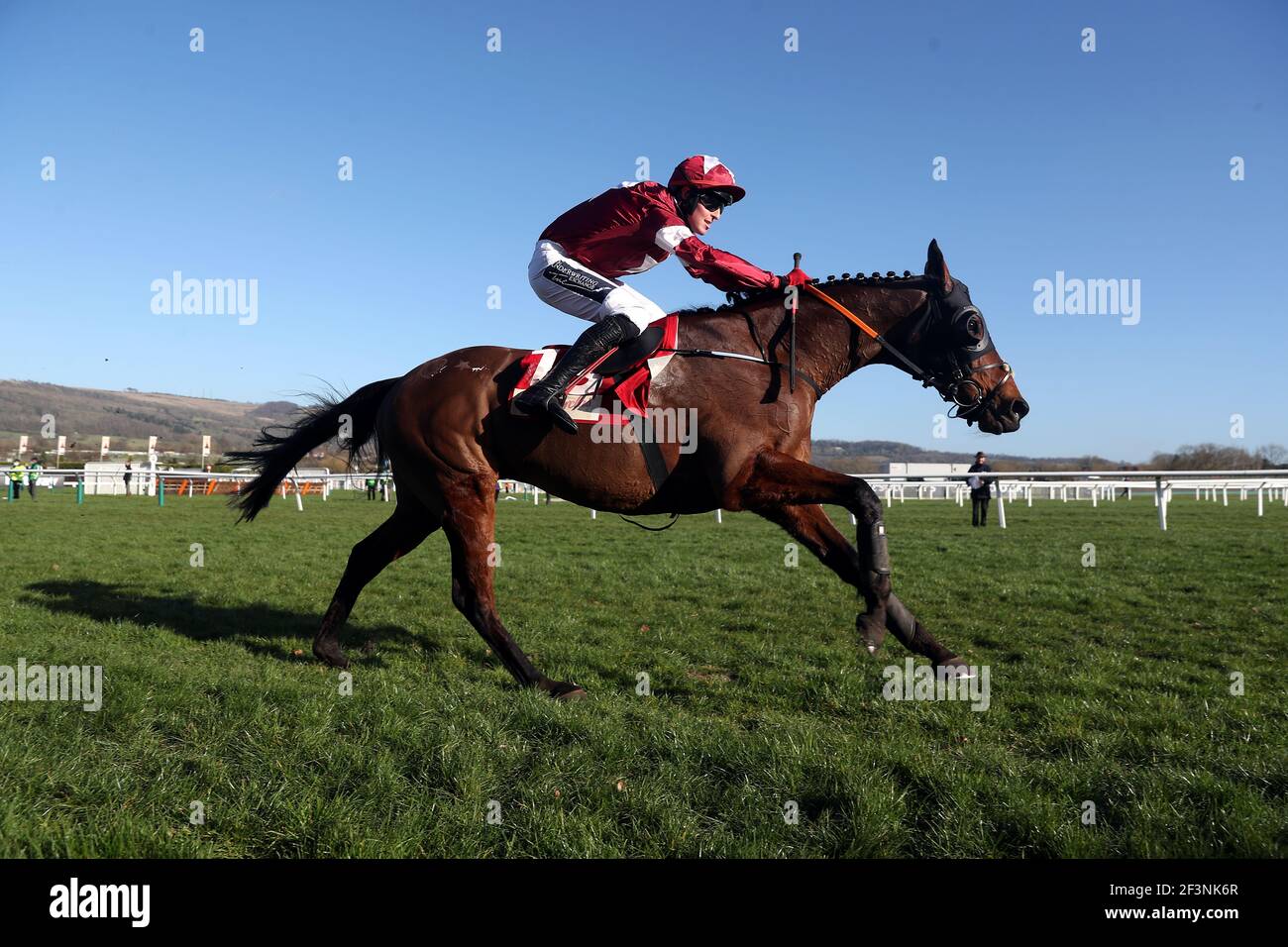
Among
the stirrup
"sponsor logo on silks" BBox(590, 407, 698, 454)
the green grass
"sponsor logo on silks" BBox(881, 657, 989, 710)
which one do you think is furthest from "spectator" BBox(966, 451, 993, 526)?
the stirrup

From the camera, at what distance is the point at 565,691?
491 cm

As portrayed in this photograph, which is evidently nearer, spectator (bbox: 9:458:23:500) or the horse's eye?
the horse's eye

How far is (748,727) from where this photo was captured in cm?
447

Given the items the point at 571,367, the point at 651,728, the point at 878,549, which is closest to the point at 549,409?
the point at 571,367

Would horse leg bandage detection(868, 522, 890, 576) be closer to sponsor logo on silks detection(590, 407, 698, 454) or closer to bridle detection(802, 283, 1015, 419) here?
sponsor logo on silks detection(590, 407, 698, 454)

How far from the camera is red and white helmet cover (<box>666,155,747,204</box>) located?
5.11m

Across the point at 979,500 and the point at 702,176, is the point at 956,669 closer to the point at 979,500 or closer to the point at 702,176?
the point at 702,176

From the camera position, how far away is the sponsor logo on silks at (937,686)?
4.77 m

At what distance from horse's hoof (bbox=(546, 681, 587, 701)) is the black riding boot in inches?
60.2

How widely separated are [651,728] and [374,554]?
9.45ft

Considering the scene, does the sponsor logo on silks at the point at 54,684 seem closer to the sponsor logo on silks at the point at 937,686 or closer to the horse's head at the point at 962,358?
the sponsor logo on silks at the point at 937,686
